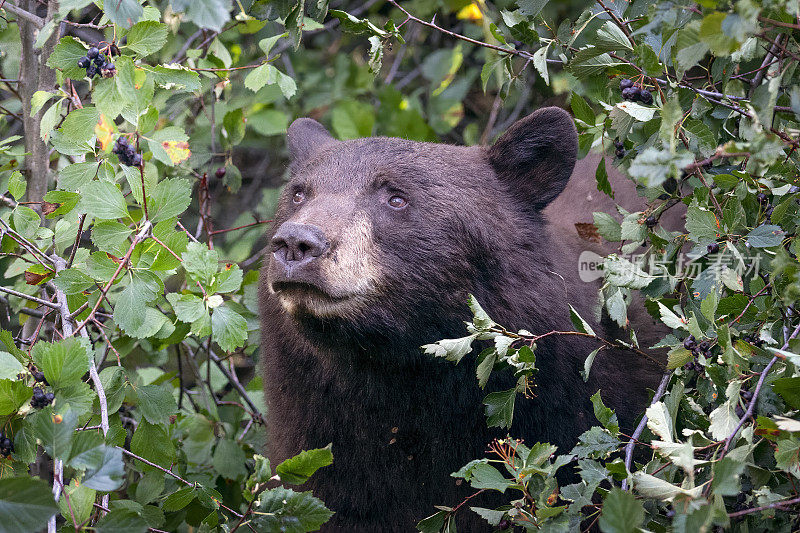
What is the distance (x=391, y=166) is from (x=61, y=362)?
147 centimetres

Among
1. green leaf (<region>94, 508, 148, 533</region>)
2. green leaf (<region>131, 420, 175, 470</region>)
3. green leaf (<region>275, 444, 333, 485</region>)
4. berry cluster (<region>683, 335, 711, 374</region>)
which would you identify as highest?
berry cluster (<region>683, 335, 711, 374</region>)

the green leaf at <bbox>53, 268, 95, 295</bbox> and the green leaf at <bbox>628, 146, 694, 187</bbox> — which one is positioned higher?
the green leaf at <bbox>628, 146, 694, 187</bbox>

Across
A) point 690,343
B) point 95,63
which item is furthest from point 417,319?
point 95,63

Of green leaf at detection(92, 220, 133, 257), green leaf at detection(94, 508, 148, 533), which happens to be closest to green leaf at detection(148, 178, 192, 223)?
green leaf at detection(92, 220, 133, 257)

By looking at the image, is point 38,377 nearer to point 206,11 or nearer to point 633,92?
point 206,11

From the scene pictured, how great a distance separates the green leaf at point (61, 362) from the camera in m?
2.63

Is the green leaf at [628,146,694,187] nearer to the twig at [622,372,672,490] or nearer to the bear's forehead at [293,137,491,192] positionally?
the twig at [622,372,672,490]

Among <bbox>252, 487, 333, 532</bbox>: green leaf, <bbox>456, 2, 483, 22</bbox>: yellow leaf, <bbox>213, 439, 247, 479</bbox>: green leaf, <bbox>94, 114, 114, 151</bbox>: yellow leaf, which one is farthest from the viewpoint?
<bbox>456, 2, 483, 22</bbox>: yellow leaf

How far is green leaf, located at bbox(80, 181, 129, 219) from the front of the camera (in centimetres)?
287

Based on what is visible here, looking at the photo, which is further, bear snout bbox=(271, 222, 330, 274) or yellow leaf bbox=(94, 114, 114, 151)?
yellow leaf bbox=(94, 114, 114, 151)

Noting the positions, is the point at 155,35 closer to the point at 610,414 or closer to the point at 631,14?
the point at 631,14

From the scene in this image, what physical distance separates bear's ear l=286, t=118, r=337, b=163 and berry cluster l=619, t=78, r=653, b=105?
1.60m

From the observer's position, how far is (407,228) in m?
3.24

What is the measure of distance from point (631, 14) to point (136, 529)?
248 centimetres
